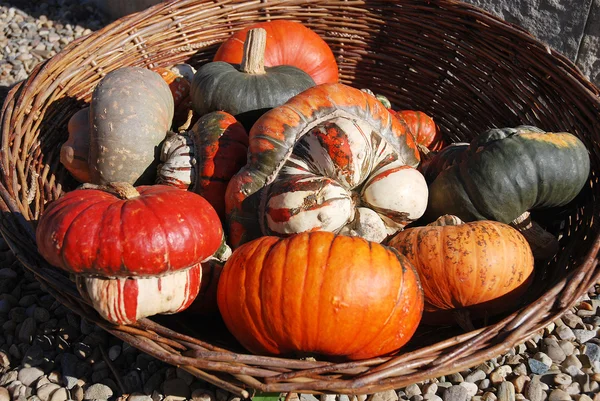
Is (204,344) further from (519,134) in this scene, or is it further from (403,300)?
(519,134)

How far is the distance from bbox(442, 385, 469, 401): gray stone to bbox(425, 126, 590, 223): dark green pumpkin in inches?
23.9

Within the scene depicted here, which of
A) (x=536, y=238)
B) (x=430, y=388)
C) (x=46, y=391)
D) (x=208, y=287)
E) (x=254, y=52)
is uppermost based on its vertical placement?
Result: (x=254, y=52)

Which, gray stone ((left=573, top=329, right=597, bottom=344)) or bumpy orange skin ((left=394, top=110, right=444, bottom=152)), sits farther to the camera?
bumpy orange skin ((left=394, top=110, right=444, bottom=152))

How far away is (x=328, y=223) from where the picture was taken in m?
1.85

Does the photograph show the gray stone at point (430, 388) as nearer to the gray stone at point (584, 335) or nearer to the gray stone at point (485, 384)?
the gray stone at point (485, 384)

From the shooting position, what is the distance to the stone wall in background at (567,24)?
3004mm

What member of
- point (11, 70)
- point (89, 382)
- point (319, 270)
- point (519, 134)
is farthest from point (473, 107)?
point (11, 70)

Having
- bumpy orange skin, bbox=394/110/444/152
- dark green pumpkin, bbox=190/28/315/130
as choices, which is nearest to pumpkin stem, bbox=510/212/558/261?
bumpy orange skin, bbox=394/110/444/152

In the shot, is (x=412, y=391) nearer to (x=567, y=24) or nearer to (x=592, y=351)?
(x=592, y=351)

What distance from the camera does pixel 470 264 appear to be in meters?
1.80

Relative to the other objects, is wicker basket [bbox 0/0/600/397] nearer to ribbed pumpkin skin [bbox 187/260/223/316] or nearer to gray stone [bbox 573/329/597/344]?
ribbed pumpkin skin [bbox 187/260/223/316]

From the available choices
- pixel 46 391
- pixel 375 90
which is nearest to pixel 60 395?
pixel 46 391

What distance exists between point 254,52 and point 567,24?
178 cm

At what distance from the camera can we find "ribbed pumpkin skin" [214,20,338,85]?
281 centimetres
